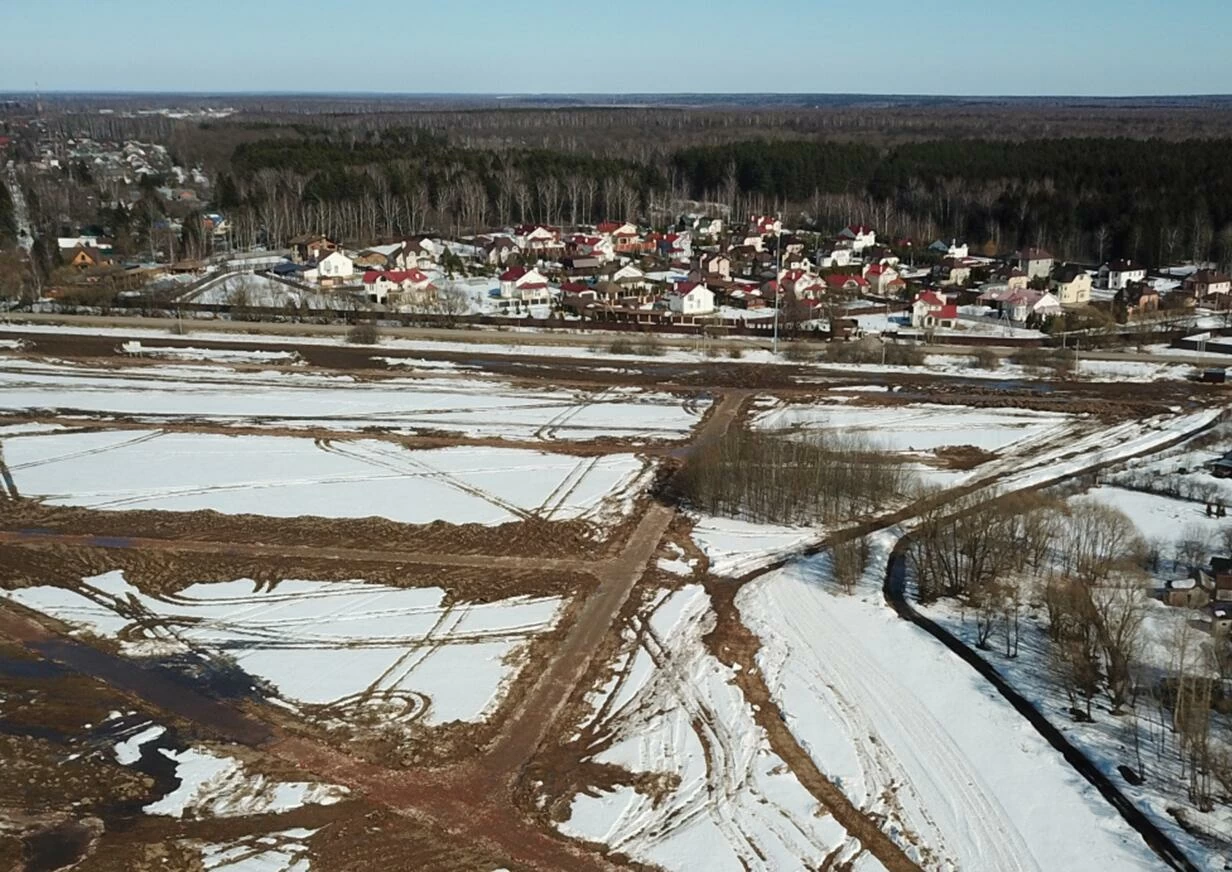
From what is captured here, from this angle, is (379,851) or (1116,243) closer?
(379,851)

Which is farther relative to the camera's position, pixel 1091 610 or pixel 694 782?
pixel 1091 610

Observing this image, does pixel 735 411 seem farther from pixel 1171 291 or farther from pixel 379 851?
Answer: pixel 1171 291

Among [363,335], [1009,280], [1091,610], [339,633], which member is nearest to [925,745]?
[1091,610]

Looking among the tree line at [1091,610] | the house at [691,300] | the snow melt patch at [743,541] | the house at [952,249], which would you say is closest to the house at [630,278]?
the house at [691,300]

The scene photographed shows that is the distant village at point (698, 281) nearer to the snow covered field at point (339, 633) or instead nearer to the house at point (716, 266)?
the house at point (716, 266)

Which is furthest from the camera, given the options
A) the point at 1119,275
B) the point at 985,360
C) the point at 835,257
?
the point at 835,257

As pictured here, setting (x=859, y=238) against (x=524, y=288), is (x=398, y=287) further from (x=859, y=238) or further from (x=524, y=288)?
(x=859, y=238)

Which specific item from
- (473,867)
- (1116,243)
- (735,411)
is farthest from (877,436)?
(1116,243)
